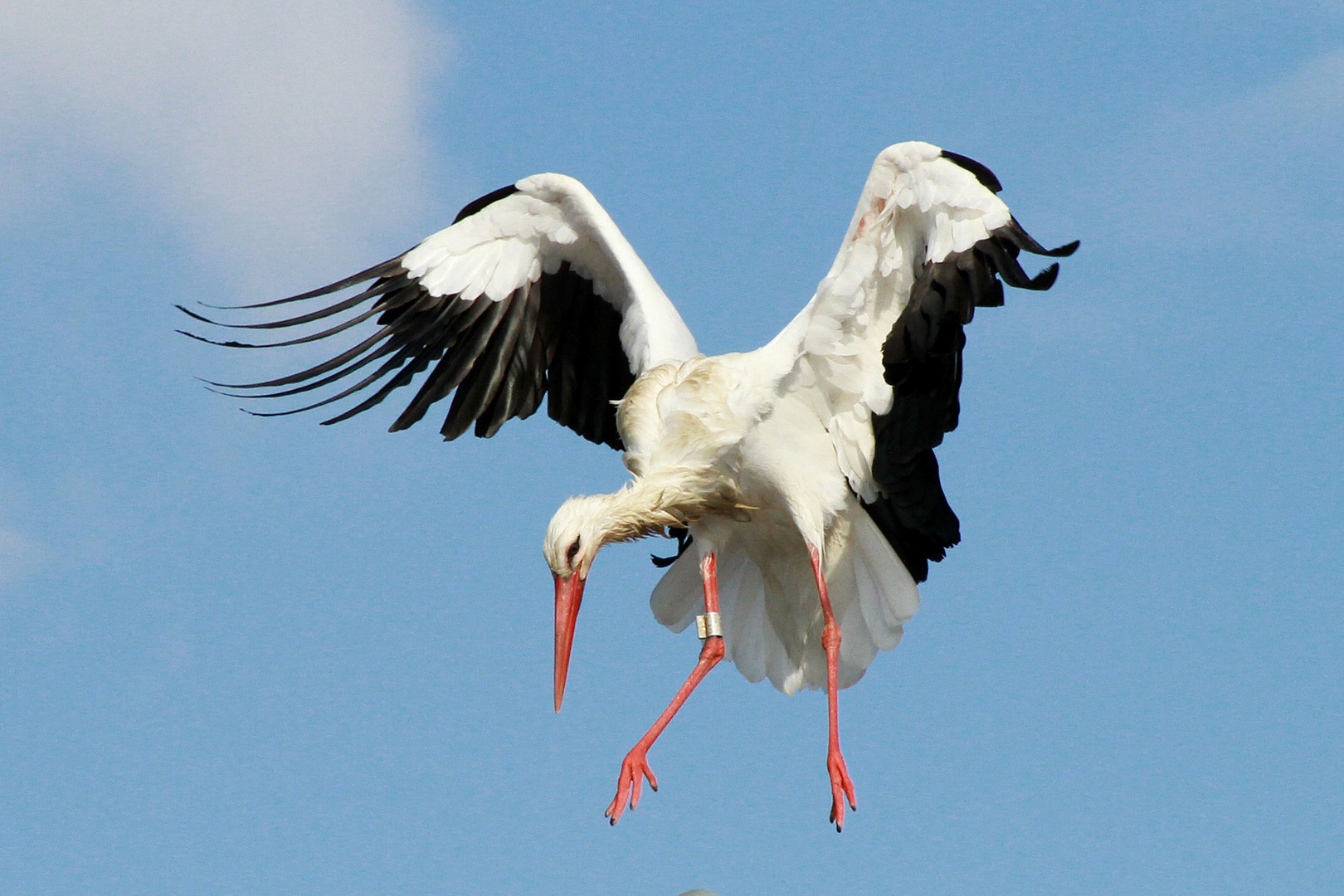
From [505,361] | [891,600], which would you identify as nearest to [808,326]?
[891,600]

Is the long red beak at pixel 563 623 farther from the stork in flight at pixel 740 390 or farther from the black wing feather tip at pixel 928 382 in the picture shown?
the black wing feather tip at pixel 928 382

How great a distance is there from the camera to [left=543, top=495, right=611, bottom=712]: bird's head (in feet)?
24.0

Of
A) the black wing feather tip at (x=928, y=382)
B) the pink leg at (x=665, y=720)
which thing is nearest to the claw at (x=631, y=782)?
the pink leg at (x=665, y=720)

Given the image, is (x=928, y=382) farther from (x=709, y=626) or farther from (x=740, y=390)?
(x=709, y=626)

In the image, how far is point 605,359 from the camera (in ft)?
28.6

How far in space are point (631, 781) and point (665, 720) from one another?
0.39 meters

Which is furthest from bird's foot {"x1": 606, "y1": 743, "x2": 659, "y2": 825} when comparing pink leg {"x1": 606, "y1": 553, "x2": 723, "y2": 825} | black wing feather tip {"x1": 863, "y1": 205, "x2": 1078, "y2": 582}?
black wing feather tip {"x1": 863, "y1": 205, "x2": 1078, "y2": 582}

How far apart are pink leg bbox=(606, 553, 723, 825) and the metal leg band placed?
0.02m

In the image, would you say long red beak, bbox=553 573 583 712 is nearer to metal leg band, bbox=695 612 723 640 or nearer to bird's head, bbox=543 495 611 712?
bird's head, bbox=543 495 611 712

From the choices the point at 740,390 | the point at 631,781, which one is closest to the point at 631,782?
the point at 631,781

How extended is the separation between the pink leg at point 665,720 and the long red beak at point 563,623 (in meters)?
0.41

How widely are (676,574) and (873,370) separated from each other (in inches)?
66.8

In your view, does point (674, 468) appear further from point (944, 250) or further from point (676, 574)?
point (944, 250)

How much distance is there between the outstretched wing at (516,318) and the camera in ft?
27.1
